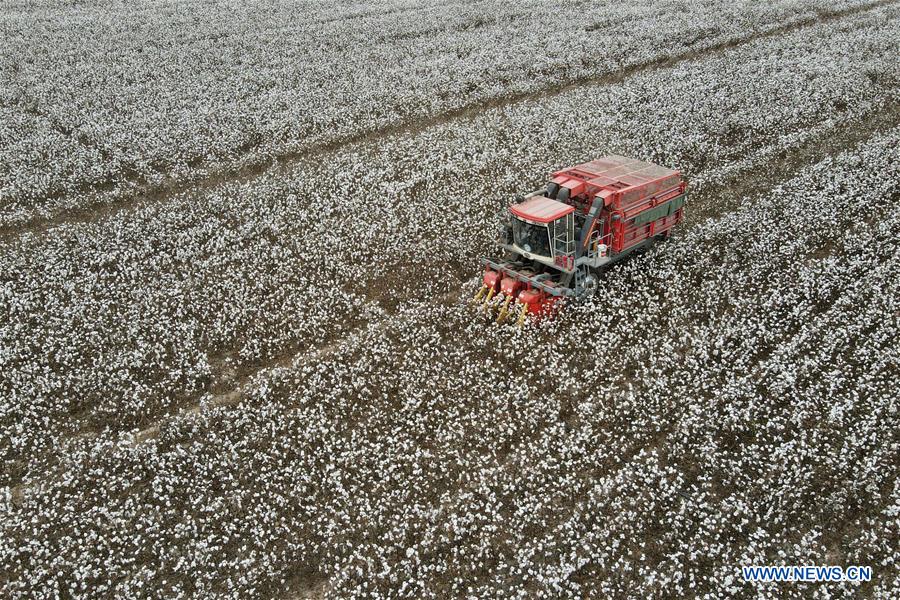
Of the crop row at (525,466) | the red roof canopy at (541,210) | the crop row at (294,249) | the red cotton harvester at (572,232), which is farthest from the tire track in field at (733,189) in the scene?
the red roof canopy at (541,210)

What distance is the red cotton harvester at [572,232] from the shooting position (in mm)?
13898

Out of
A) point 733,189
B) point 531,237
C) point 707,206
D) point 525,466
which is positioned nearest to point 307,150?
point 531,237

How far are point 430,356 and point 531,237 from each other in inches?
137

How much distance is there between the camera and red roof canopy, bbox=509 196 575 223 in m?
13.4

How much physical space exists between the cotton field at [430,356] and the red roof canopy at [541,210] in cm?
245

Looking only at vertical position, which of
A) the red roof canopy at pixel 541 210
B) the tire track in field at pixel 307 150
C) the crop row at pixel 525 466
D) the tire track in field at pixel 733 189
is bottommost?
the crop row at pixel 525 466

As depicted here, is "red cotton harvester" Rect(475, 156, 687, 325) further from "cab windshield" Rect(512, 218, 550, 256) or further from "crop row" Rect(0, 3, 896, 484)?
"crop row" Rect(0, 3, 896, 484)

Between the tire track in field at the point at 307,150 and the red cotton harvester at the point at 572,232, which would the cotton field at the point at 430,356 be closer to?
the tire track in field at the point at 307,150

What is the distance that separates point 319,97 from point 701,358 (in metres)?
21.6

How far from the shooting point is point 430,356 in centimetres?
1348

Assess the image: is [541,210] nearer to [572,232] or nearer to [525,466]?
[572,232]

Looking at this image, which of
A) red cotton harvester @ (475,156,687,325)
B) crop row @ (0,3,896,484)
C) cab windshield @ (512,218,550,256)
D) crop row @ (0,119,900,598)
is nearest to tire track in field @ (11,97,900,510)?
crop row @ (0,3,896,484)

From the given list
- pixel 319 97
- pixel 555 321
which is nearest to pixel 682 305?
pixel 555 321

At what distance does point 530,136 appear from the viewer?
24.1 m
